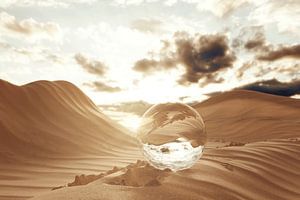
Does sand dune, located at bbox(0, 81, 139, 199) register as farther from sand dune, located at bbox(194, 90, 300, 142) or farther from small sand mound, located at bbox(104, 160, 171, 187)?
sand dune, located at bbox(194, 90, 300, 142)

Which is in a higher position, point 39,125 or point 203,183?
point 39,125

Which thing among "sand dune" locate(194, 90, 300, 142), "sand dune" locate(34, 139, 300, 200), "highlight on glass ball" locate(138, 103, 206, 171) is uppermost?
"sand dune" locate(194, 90, 300, 142)

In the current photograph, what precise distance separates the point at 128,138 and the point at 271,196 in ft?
24.8

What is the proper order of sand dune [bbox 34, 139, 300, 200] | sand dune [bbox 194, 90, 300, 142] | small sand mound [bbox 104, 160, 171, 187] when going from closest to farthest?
sand dune [bbox 34, 139, 300, 200] → small sand mound [bbox 104, 160, 171, 187] → sand dune [bbox 194, 90, 300, 142]

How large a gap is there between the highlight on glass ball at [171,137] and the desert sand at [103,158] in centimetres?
14

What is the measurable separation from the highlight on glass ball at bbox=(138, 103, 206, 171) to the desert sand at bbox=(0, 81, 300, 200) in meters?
0.14

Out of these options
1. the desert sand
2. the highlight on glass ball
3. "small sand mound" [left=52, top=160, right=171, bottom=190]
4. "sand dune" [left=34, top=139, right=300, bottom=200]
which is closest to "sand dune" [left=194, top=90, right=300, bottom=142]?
the desert sand

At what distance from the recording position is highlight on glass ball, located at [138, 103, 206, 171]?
396 centimetres

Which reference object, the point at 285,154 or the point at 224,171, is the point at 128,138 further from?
Result: the point at 224,171

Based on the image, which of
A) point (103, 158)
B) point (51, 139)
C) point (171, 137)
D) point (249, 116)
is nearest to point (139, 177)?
point (171, 137)

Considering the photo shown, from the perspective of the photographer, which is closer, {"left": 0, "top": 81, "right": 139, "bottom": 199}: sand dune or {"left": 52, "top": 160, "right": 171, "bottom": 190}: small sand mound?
{"left": 52, "top": 160, "right": 171, "bottom": 190}: small sand mound

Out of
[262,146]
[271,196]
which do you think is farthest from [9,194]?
[262,146]

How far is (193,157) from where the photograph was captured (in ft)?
13.2

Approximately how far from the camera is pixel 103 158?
8.36 m
